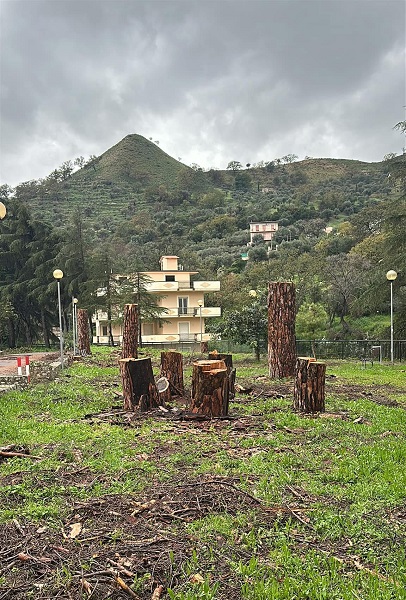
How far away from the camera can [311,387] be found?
8.29m

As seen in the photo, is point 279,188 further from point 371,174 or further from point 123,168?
point 123,168

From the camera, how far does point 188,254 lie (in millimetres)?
58062

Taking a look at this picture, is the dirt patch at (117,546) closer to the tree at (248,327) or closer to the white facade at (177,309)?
the tree at (248,327)

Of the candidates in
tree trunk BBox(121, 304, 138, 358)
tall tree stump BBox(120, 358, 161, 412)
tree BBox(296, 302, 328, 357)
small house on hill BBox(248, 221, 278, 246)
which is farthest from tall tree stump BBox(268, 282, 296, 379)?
small house on hill BBox(248, 221, 278, 246)

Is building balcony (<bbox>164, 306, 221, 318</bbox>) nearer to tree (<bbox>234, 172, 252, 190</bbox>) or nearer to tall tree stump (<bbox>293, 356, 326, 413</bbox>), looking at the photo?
tall tree stump (<bbox>293, 356, 326, 413</bbox>)

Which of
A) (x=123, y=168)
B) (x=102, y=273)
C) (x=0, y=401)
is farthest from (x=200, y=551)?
(x=123, y=168)

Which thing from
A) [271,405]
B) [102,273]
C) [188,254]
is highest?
[188,254]

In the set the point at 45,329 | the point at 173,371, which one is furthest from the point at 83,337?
the point at 45,329

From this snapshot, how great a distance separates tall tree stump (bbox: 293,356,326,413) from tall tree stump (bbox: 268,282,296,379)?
5.21m

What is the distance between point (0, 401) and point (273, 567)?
26.0 feet

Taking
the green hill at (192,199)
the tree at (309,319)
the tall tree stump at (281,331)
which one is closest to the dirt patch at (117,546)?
the tall tree stump at (281,331)

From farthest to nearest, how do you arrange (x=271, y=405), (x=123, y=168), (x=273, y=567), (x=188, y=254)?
(x=123, y=168) → (x=188, y=254) → (x=271, y=405) → (x=273, y=567)

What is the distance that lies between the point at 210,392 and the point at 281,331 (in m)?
6.19

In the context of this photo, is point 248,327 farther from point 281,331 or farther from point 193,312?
point 193,312
